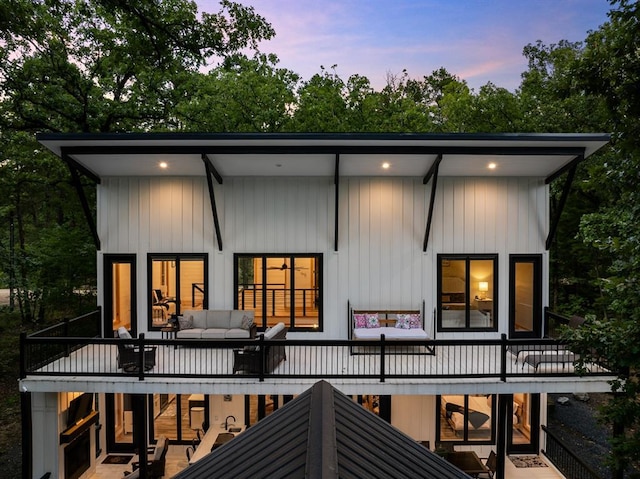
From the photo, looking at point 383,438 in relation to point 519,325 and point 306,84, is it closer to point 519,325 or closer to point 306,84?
point 519,325

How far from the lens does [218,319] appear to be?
9.12m

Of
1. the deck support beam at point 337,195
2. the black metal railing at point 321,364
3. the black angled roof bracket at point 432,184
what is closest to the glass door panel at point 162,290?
the black metal railing at point 321,364

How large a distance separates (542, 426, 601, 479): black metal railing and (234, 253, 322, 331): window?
587 centimetres

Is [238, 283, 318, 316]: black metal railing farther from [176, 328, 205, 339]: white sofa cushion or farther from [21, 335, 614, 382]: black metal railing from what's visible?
[21, 335, 614, 382]: black metal railing

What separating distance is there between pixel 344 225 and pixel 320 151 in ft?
7.12

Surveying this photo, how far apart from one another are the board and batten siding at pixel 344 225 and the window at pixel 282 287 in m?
0.22

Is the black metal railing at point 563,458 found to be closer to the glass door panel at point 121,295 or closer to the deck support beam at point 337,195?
the deck support beam at point 337,195

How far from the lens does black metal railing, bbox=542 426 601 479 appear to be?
7.81 m

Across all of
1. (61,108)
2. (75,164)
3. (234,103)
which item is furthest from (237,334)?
(61,108)

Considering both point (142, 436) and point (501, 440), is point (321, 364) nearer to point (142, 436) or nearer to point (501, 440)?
point (142, 436)

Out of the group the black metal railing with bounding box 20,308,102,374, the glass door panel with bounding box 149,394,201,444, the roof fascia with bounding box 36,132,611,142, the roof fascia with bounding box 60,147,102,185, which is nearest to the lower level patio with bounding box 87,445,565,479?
the glass door panel with bounding box 149,394,201,444

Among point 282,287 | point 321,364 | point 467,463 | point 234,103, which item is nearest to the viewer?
point 321,364

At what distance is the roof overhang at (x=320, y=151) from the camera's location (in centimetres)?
769

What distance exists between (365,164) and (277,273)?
11.5 ft
